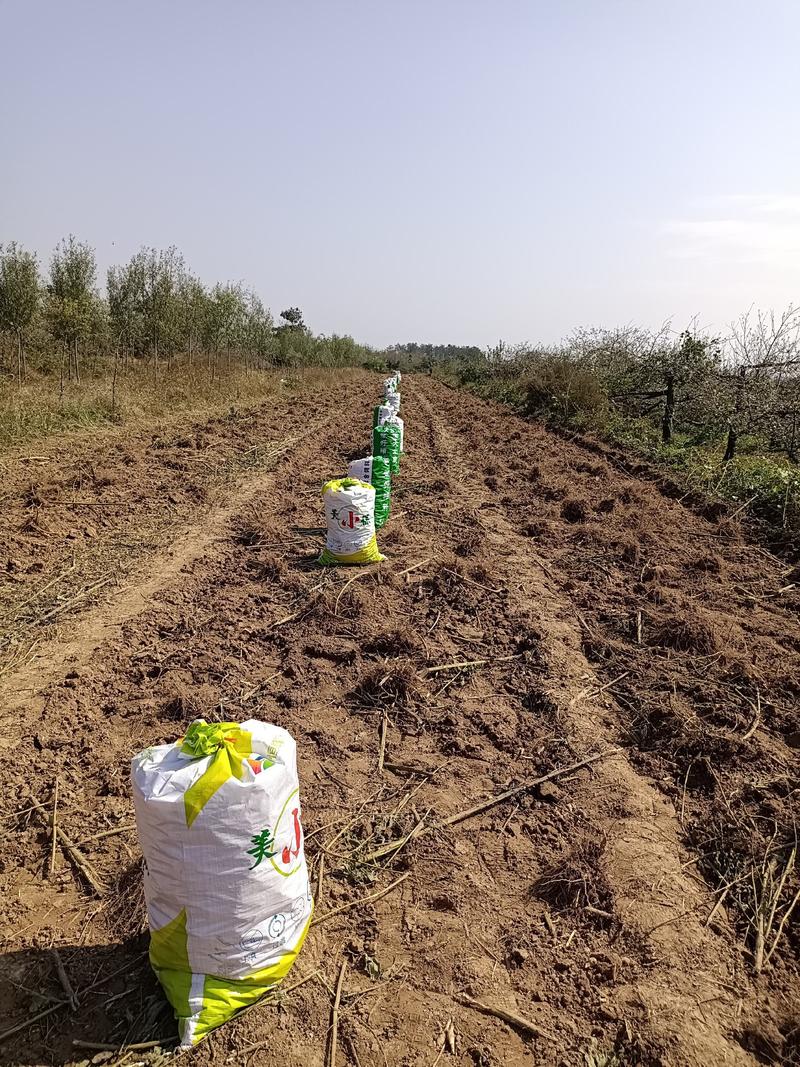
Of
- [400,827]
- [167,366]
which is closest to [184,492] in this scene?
[400,827]

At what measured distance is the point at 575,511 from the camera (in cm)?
857

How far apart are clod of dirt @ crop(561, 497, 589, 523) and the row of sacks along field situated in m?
6.88

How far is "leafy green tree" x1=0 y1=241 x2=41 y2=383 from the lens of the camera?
17156 mm

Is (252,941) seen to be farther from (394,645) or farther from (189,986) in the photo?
(394,645)

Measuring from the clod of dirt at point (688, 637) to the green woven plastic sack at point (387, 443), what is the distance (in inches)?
232

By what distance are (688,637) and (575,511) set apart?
3.78 meters

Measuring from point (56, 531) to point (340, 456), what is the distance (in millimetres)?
6347

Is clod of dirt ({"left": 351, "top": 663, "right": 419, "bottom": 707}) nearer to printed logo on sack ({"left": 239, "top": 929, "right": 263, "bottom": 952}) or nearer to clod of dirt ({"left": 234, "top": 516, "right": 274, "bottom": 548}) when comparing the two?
printed logo on sack ({"left": 239, "top": 929, "right": 263, "bottom": 952})

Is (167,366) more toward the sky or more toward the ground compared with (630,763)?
more toward the sky

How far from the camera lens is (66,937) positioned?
8.11 feet

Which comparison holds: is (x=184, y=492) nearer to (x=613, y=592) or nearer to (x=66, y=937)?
(x=613, y=592)

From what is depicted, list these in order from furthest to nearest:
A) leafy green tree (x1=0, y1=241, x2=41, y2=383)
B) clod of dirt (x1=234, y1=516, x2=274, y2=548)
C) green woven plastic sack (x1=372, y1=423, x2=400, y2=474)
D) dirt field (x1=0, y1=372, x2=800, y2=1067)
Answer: leafy green tree (x1=0, y1=241, x2=41, y2=383)
green woven plastic sack (x1=372, y1=423, x2=400, y2=474)
clod of dirt (x1=234, y1=516, x2=274, y2=548)
dirt field (x1=0, y1=372, x2=800, y2=1067)

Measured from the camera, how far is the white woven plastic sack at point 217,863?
1997 millimetres

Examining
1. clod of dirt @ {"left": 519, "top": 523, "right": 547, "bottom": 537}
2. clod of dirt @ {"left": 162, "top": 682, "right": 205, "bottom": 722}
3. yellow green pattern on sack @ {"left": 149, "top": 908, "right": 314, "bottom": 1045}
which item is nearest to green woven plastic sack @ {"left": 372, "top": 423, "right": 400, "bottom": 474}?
clod of dirt @ {"left": 519, "top": 523, "right": 547, "bottom": 537}
